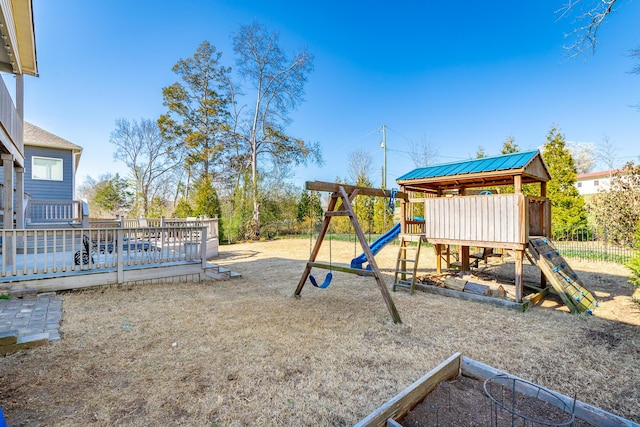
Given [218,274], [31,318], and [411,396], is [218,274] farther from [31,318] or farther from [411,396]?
[411,396]

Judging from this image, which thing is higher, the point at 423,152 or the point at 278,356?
the point at 423,152

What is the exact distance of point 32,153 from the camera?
1220cm

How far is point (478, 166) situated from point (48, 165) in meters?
17.1

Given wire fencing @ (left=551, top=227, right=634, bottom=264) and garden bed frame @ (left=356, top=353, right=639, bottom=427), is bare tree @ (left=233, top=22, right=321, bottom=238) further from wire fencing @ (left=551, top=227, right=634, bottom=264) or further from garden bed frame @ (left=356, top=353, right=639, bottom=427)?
garden bed frame @ (left=356, top=353, right=639, bottom=427)

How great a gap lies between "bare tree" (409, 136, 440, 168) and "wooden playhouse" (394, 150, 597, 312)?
16610mm

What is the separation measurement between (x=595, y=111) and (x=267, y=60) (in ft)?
63.7

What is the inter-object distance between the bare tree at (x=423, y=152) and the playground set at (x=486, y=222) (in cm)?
1658

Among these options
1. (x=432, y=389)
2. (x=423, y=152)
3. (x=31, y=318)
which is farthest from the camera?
(x=423, y=152)

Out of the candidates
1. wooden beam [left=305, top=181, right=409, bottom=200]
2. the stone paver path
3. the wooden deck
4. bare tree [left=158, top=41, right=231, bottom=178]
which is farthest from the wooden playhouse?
bare tree [left=158, top=41, right=231, bottom=178]

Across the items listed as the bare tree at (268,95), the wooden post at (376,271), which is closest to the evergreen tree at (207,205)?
the bare tree at (268,95)

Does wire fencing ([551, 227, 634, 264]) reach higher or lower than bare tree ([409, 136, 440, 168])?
lower

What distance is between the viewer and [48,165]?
1262 cm

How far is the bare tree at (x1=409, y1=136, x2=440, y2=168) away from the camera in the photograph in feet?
75.9

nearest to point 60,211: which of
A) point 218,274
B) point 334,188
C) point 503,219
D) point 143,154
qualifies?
point 218,274
